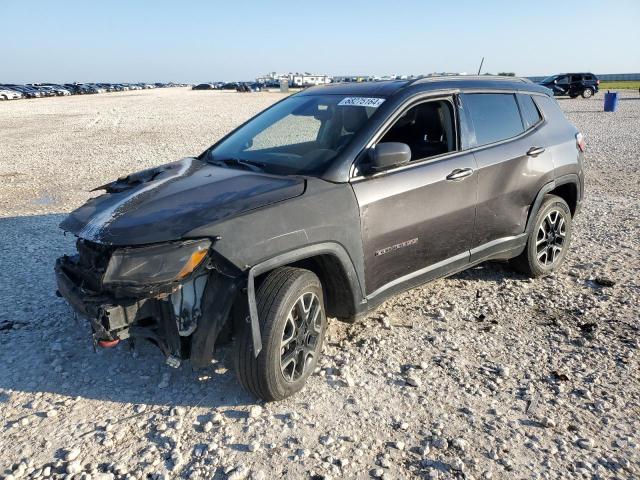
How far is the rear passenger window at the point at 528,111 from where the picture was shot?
16.1 ft

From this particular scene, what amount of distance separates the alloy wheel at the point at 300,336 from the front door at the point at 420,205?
1.49 ft

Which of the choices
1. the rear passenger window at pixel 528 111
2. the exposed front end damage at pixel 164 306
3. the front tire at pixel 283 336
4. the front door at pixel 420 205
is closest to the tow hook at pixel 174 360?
the exposed front end damage at pixel 164 306

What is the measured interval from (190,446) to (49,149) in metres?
14.5

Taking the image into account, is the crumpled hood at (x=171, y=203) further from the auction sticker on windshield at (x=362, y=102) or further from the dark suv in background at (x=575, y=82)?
the dark suv in background at (x=575, y=82)

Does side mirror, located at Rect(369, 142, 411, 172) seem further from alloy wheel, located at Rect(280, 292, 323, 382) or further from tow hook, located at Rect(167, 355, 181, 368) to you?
tow hook, located at Rect(167, 355, 181, 368)

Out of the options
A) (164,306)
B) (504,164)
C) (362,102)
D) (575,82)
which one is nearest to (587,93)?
(575,82)

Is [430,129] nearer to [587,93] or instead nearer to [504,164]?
[504,164]

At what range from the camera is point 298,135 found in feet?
15.1

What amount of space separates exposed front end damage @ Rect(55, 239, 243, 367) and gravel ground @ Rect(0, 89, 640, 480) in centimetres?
50

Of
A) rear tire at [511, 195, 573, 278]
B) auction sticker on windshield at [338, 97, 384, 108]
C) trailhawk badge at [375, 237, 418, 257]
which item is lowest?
rear tire at [511, 195, 573, 278]

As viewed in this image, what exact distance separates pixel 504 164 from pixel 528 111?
86cm

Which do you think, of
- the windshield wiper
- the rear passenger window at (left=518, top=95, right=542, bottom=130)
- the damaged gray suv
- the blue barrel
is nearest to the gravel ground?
the damaged gray suv

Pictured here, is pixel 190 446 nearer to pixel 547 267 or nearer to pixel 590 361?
pixel 590 361

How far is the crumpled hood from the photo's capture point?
116 inches
